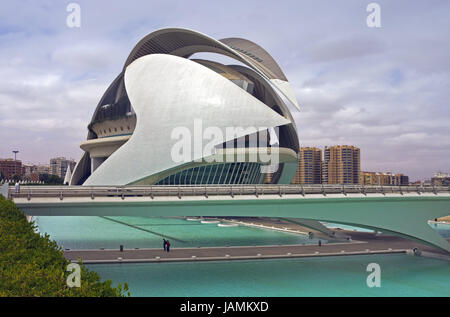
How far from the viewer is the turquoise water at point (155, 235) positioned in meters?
36.3

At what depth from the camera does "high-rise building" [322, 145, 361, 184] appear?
146m

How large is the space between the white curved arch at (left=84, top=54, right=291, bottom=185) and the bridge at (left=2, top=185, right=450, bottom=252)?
989 cm

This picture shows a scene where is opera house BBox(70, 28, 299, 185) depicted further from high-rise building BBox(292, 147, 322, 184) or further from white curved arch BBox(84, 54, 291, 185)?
high-rise building BBox(292, 147, 322, 184)

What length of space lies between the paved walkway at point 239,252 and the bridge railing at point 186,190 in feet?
15.4

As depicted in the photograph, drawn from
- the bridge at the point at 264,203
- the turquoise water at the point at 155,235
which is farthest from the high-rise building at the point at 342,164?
the bridge at the point at 264,203

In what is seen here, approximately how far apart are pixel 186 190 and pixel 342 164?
12815 centimetres

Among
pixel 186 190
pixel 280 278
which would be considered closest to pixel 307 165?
pixel 186 190

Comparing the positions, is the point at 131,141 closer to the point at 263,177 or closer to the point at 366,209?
the point at 263,177

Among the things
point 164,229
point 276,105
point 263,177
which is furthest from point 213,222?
point 276,105

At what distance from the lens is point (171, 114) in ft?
128

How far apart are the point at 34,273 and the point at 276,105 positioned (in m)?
40.7

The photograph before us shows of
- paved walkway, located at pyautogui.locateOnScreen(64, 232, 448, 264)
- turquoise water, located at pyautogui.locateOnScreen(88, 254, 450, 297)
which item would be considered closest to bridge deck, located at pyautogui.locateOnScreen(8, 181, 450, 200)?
paved walkway, located at pyautogui.locateOnScreen(64, 232, 448, 264)

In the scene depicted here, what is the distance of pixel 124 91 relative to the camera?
44.5 m
